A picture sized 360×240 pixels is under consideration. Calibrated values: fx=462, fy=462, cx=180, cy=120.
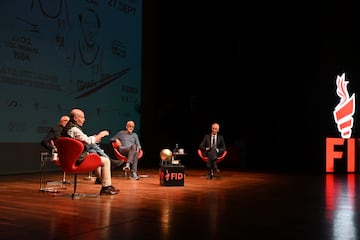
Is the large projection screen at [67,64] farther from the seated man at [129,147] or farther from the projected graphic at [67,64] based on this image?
the seated man at [129,147]

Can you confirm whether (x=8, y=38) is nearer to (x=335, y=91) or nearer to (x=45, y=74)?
(x=45, y=74)

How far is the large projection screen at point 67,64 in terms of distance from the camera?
8477 mm

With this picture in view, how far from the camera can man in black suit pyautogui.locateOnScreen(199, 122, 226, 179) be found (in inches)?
341

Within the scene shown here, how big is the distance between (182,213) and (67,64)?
5.94 m

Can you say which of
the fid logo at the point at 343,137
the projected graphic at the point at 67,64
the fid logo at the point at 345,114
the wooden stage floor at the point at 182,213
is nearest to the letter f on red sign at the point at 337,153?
the fid logo at the point at 343,137

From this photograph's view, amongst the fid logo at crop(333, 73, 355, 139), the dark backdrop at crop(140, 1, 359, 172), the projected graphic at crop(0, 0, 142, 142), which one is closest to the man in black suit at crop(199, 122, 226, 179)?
the projected graphic at crop(0, 0, 142, 142)

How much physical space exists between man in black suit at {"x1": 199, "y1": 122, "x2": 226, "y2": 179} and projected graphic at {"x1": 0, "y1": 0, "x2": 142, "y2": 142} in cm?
278

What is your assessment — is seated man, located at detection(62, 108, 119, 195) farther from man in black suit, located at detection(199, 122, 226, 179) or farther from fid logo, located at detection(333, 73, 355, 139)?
fid logo, located at detection(333, 73, 355, 139)

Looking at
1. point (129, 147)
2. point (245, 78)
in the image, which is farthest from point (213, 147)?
point (245, 78)

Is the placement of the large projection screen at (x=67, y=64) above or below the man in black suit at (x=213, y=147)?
above

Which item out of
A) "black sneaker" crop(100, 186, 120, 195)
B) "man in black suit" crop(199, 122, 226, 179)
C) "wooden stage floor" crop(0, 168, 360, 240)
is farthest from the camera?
"man in black suit" crop(199, 122, 226, 179)

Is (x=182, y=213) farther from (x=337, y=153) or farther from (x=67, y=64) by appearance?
(x=337, y=153)

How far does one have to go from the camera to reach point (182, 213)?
4520 millimetres

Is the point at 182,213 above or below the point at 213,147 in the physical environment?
below
